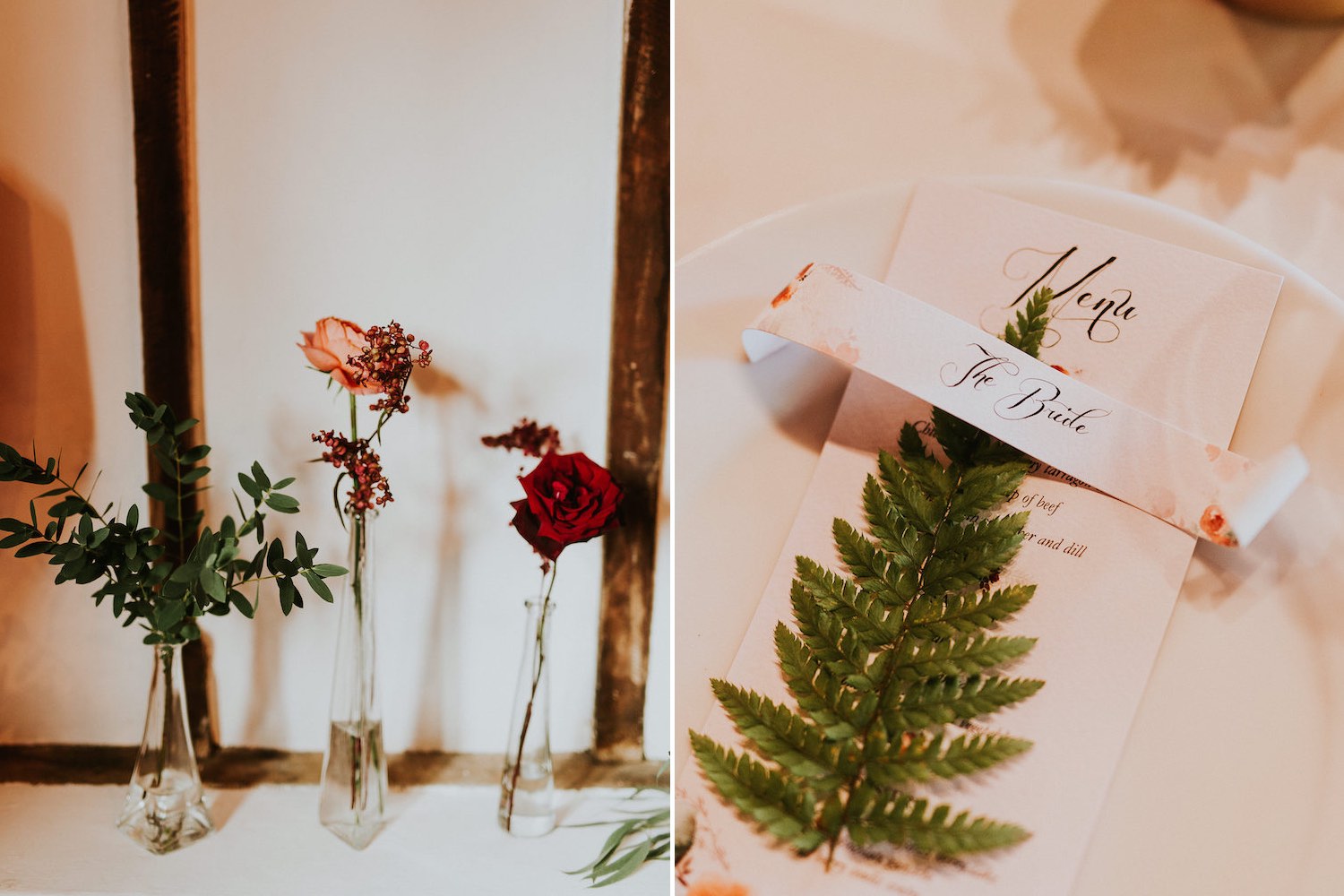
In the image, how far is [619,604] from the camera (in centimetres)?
59

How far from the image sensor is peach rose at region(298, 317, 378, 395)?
0.50 m

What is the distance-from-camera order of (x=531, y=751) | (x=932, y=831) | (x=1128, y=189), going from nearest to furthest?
(x=932, y=831), (x=1128, y=189), (x=531, y=751)

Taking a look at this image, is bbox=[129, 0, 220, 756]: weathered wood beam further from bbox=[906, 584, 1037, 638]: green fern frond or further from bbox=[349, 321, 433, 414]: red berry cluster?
bbox=[906, 584, 1037, 638]: green fern frond

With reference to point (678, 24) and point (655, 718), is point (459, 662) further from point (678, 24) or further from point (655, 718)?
point (678, 24)

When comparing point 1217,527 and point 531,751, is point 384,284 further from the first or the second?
point 1217,527

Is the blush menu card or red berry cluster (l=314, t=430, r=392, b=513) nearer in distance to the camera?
the blush menu card

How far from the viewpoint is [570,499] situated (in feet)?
1.67

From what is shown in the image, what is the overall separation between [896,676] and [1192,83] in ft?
1.28

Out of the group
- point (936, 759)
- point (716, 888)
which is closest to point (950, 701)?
point (936, 759)

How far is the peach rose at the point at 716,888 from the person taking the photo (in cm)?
34

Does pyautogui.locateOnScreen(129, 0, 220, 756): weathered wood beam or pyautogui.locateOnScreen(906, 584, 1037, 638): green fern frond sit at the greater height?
pyautogui.locateOnScreen(129, 0, 220, 756): weathered wood beam

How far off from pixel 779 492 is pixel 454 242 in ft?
0.94

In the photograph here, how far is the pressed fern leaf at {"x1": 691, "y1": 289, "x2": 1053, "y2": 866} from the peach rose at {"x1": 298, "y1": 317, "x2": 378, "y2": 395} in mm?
298

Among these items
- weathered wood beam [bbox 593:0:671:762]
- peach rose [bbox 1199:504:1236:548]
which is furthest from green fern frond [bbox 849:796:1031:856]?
weathered wood beam [bbox 593:0:671:762]
